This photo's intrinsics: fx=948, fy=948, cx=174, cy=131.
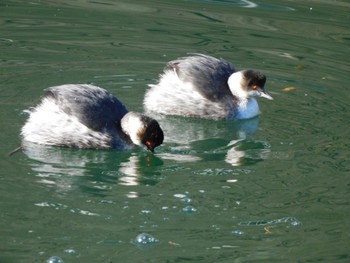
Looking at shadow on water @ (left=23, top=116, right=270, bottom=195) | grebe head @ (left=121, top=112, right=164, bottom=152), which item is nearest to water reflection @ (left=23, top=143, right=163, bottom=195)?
shadow on water @ (left=23, top=116, right=270, bottom=195)

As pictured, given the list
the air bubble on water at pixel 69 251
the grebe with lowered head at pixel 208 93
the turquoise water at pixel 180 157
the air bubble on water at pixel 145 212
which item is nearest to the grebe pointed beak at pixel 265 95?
the grebe with lowered head at pixel 208 93

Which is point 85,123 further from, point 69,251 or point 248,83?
point 69,251

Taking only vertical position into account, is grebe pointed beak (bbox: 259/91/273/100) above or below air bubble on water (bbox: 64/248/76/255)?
above

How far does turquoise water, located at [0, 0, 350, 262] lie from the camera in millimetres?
6730

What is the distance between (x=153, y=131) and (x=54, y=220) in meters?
1.81

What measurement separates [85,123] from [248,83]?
7.35 ft

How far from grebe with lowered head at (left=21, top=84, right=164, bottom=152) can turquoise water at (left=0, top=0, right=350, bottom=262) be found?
0.41ft

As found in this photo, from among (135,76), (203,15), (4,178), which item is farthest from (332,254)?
(203,15)

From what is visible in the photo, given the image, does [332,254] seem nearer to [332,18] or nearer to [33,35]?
[33,35]

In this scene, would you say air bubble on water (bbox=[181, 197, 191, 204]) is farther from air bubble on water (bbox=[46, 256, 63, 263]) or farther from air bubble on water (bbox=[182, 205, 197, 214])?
air bubble on water (bbox=[46, 256, 63, 263])

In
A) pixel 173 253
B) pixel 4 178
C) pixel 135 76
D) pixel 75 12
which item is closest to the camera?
pixel 173 253

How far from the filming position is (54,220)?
22.8 ft

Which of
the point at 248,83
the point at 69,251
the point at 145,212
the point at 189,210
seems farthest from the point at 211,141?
the point at 69,251

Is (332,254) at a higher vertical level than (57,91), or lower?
lower
